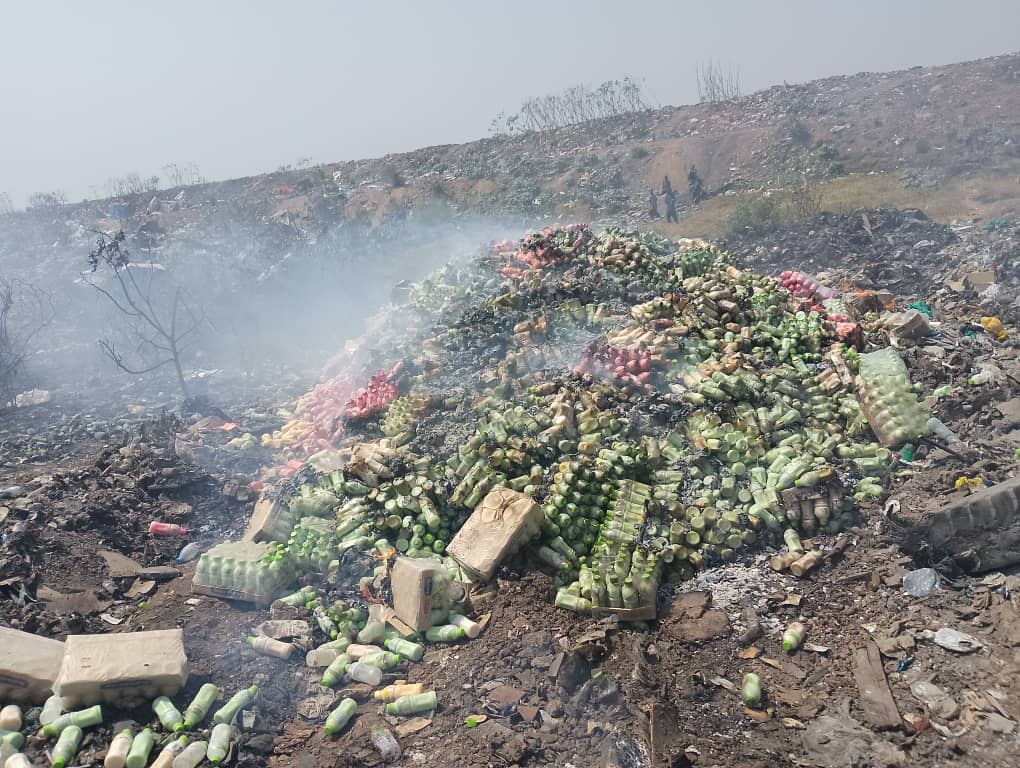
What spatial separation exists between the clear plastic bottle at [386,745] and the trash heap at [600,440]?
1.39 m

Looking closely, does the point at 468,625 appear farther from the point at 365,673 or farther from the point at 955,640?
the point at 955,640

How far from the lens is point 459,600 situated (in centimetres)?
505

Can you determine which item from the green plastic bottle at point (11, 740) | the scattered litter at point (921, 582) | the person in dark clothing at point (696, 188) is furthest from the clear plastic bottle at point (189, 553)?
the person in dark clothing at point (696, 188)

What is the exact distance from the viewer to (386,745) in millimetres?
3936

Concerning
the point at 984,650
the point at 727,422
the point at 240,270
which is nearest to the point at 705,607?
the point at 984,650

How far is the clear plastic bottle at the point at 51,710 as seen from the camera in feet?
13.5

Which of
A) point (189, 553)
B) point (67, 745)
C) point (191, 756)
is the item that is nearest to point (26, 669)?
point (67, 745)

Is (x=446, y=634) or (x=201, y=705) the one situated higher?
(x=201, y=705)

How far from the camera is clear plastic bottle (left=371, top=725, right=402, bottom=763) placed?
12.8ft

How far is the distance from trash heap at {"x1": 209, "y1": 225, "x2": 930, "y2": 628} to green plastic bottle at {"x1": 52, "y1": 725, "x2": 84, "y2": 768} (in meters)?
1.57

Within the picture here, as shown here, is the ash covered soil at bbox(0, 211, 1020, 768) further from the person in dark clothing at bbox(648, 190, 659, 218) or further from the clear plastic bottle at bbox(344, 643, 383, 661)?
the person in dark clothing at bbox(648, 190, 659, 218)

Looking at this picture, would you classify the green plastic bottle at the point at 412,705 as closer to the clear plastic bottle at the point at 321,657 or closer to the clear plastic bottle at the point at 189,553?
the clear plastic bottle at the point at 321,657

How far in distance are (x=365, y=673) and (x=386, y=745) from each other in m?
0.69

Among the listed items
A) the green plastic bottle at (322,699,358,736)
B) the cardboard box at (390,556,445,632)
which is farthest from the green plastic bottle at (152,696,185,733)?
the cardboard box at (390,556,445,632)
